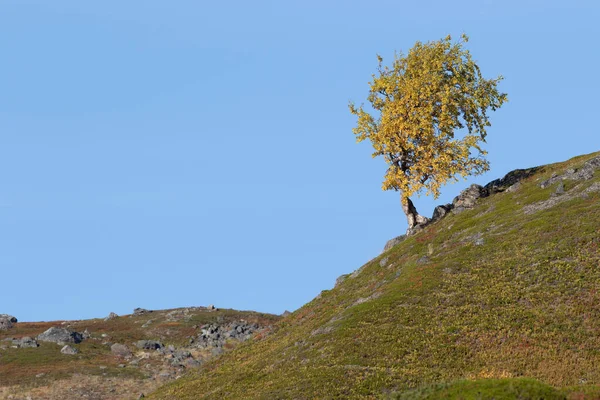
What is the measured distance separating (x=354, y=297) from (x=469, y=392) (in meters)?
37.0

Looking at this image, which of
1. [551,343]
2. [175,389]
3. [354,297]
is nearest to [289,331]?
[354,297]

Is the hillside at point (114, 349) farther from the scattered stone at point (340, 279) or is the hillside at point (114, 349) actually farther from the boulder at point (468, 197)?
the boulder at point (468, 197)

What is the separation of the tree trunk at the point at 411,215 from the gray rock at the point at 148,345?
3819 cm

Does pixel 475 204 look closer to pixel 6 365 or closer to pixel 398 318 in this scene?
pixel 398 318

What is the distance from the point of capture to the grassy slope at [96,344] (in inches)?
3066

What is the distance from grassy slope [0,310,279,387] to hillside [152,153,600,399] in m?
20.5

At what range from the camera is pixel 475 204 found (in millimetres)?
78875

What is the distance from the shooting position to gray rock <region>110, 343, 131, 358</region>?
90188 millimetres

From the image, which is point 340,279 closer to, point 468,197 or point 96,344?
point 468,197

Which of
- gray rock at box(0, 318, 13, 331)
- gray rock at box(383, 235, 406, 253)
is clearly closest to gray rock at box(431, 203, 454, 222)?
gray rock at box(383, 235, 406, 253)

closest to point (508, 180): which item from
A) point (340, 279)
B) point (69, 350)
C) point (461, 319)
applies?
point (340, 279)

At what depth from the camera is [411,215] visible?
8150 centimetres

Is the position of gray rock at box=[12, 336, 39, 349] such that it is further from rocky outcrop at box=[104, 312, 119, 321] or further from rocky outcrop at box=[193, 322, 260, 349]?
rocky outcrop at box=[104, 312, 119, 321]

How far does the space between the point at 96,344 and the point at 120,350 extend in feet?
16.0
